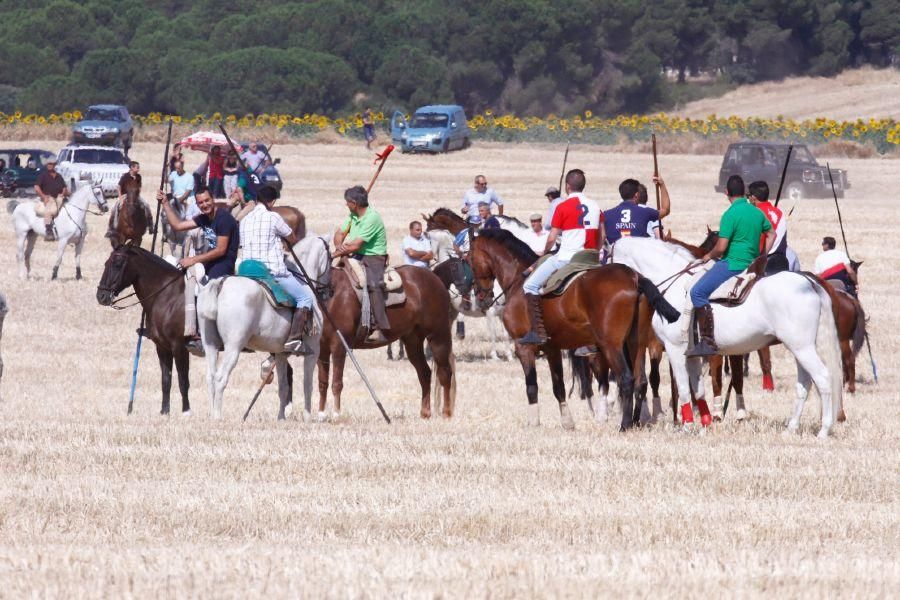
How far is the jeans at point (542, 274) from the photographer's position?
53.5 ft

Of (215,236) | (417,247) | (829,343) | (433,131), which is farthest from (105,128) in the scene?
(829,343)

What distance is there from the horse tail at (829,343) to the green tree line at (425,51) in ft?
224

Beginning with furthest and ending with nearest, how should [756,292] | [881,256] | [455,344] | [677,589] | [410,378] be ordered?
[881,256], [455,344], [410,378], [756,292], [677,589]

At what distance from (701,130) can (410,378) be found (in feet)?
159

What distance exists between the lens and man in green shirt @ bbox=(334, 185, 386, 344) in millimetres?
17594

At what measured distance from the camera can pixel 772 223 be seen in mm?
17938

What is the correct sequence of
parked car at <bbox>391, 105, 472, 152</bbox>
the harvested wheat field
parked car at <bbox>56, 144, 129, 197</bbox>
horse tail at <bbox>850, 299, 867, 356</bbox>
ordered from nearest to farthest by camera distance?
the harvested wheat field → horse tail at <bbox>850, 299, 867, 356</bbox> → parked car at <bbox>56, 144, 129, 197</bbox> → parked car at <bbox>391, 105, 472, 152</bbox>

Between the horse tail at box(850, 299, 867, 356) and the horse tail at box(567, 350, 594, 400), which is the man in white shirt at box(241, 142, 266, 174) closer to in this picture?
the horse tail at box(567, 350, 594, 400)

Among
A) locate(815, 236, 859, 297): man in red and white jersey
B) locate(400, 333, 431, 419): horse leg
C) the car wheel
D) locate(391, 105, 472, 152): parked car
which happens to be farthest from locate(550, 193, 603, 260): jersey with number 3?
locate(391, 105, 472, 152): parked car

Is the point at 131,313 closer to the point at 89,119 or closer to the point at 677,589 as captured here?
the point at 677,589

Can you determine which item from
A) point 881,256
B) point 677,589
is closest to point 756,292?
point 677,589

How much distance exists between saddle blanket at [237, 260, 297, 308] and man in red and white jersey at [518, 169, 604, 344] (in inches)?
90.7

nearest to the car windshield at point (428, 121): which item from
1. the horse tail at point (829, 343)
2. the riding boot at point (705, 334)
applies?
the riding boot at point (705, 334)

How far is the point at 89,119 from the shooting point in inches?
2327
